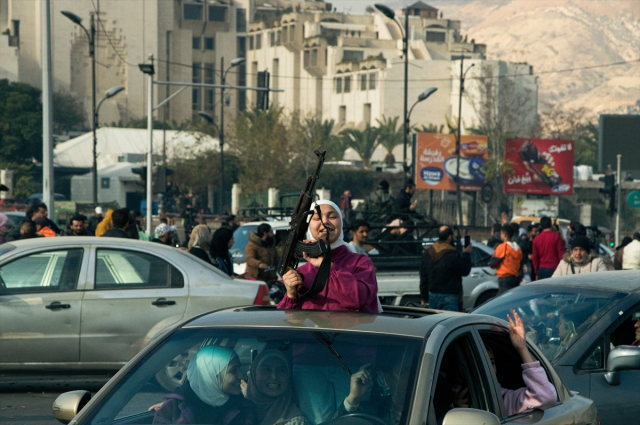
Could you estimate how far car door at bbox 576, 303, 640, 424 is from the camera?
552 centimetres

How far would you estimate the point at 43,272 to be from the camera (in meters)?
8.46

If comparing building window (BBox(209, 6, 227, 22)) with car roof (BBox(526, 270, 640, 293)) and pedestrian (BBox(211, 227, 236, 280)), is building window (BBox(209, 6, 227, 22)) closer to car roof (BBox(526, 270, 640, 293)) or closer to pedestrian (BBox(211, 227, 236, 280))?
pedestrian (BBox(211, 227, 236, 280))

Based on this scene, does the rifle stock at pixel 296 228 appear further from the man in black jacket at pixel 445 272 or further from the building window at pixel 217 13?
the building window at pixel 217 13

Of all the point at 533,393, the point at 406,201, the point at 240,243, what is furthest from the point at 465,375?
the point at 240,243

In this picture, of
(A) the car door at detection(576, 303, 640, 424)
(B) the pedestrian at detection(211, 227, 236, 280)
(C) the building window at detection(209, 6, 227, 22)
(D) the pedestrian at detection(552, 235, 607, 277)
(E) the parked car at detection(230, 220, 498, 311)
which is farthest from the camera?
(C) the building window at detection(209, 6, 227, 22)

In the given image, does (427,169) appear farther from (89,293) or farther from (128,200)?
(89,293)

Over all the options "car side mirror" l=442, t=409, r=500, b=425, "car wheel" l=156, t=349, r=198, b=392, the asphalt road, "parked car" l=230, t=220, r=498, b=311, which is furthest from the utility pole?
"car side mirror" l=442, t=409, r=500, b=425

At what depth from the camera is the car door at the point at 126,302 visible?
334 inches

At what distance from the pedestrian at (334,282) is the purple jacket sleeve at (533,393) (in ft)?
2.53

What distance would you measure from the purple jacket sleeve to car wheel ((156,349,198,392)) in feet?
4.65

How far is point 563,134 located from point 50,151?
9441cm

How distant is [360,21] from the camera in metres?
123

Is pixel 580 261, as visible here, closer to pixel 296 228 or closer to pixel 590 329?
pixel 590 329

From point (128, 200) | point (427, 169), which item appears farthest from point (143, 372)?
point (128, 200)
